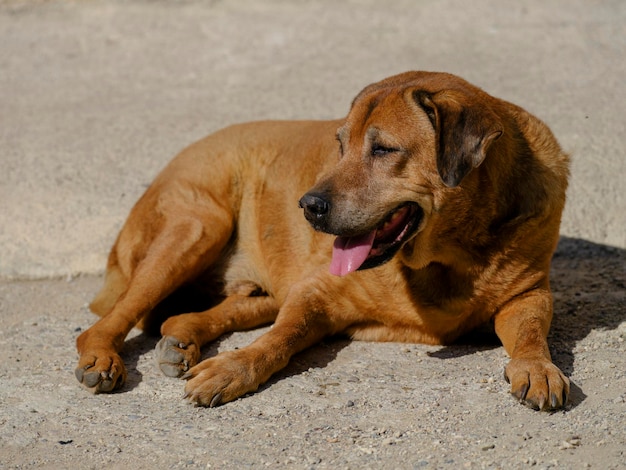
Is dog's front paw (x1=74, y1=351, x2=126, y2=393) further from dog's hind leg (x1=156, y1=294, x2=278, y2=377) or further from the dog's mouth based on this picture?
the dog's mouth

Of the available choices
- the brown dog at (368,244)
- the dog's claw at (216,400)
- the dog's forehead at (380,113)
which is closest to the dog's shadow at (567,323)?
the brown dog at (368,244)

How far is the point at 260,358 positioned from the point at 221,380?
0.28 m

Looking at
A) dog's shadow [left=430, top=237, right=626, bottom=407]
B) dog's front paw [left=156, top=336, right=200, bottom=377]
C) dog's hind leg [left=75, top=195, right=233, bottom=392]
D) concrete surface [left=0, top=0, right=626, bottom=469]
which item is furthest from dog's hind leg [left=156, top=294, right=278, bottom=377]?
dog's shadow [left=430, top=237, right=626, bottom=407]

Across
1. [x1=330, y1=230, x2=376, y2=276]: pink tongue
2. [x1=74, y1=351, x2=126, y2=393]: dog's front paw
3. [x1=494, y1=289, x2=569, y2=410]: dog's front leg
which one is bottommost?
[x1=74, y1=351, x2=126, y2=393]: dog's front paw

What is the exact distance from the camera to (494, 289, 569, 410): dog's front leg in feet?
14.3

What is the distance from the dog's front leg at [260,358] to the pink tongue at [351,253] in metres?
0.57

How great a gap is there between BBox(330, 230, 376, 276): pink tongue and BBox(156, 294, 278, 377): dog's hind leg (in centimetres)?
106

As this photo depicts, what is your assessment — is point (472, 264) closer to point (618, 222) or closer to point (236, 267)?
point (236, 267)

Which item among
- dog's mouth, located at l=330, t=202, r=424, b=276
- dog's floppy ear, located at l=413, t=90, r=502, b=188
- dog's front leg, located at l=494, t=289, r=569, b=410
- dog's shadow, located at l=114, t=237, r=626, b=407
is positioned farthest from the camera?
dog's shadow, located at l=114, t=237, r=626, b=407

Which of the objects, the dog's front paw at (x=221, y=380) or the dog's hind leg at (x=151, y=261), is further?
the dog's hind leg at (x=151, y=261)

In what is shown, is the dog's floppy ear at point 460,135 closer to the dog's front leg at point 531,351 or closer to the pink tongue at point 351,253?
the pink tongue at point 351,253

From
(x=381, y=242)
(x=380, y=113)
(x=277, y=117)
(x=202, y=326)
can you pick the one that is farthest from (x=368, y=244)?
(x=277, y=117)

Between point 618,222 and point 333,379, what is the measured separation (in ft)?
11.6

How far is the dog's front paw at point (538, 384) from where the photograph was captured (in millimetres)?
4336
